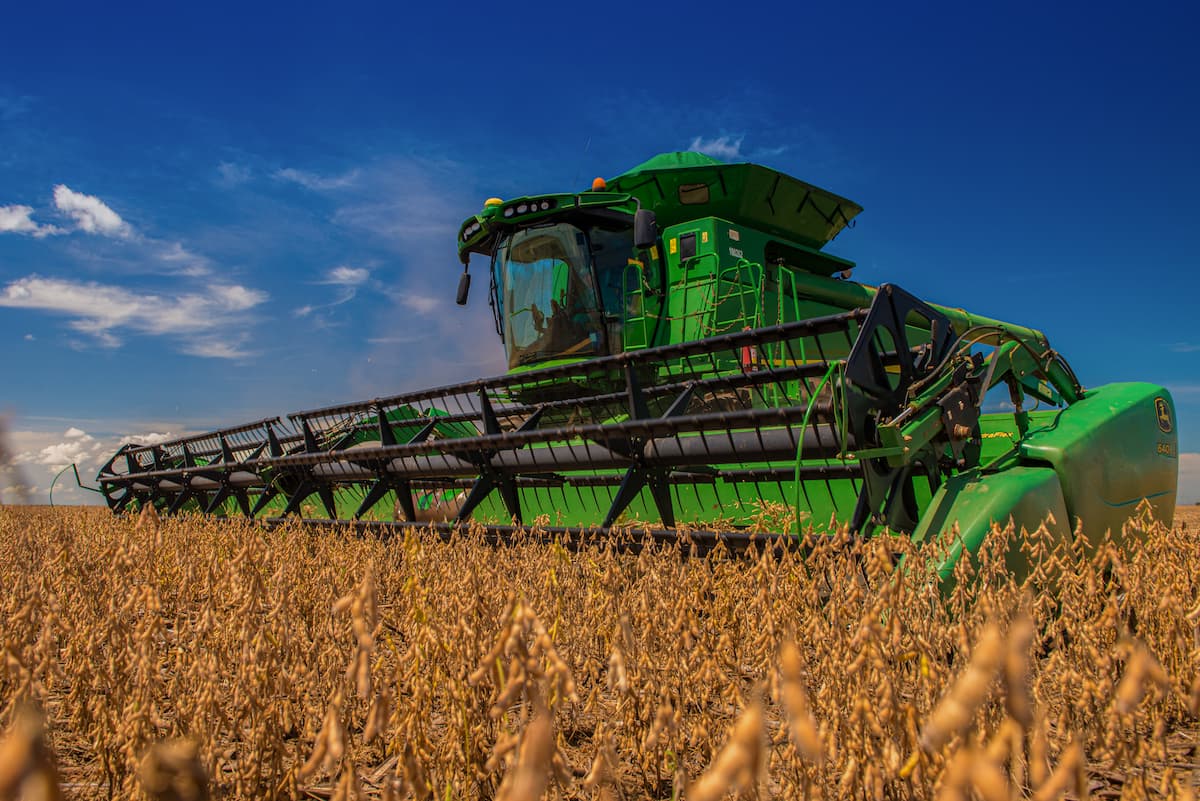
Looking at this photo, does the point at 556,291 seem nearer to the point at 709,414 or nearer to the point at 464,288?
the point at 464,288

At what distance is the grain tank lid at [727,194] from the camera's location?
6.82 m

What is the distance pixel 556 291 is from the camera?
6035 millimetres

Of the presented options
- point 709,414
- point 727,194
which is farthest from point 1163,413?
point 727,194

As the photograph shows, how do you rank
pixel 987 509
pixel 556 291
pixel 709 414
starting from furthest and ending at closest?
pixel 556 291 → pixel 709 414 → pixel 987 509

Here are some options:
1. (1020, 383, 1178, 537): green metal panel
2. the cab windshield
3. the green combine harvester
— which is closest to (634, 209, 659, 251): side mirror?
the green combine harvester

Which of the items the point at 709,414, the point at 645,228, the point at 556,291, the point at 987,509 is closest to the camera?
the point at 987,509

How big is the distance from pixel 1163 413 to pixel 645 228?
333cm

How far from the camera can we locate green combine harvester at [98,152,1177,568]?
9.45 feet

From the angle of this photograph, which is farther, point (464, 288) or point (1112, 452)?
point (464, 288)

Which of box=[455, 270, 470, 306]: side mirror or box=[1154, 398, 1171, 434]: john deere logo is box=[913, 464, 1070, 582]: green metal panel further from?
box=[455, 270, 470, 306]: side mirror

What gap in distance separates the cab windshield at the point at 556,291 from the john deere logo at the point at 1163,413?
3.62 meters

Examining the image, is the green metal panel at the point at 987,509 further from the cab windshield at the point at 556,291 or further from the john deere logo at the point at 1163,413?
the cab windshield at the point at 556,291

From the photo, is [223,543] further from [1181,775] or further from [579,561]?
[1181,775]

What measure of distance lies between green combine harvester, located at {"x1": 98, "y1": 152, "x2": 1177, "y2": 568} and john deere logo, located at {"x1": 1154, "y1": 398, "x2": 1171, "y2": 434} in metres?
0.02
